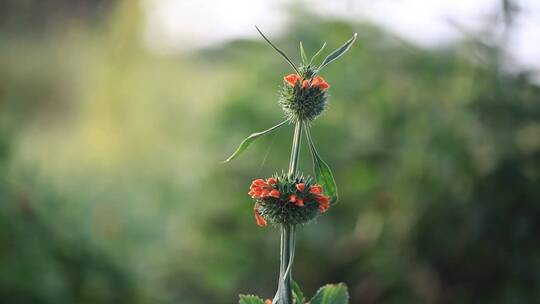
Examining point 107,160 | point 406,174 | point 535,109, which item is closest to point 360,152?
point 406,174

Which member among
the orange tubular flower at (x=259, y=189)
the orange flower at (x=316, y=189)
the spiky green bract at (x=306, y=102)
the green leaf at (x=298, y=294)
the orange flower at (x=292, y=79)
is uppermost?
the orange flower at (x=292, y=79)

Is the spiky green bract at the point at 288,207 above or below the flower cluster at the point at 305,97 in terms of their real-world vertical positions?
below

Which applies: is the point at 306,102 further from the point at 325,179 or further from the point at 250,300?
the point at 250,300

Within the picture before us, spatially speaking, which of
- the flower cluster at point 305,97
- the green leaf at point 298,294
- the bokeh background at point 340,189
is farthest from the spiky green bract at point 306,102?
the bokeh background at point 340,189

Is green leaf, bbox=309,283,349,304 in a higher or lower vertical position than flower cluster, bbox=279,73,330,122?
lower

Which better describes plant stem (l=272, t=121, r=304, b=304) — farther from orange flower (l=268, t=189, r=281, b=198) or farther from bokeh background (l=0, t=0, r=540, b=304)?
bokeh background (l=0, t=0, r=540, b=304)

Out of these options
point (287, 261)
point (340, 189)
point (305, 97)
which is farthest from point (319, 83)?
point (340, 189)

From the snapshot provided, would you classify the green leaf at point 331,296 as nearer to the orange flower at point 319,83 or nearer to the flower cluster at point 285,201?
the flower cluster at point 285,201

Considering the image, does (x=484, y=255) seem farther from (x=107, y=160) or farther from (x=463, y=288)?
(x=107, y=160)

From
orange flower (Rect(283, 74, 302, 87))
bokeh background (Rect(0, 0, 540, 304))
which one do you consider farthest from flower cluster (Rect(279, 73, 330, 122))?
bokeh background (Rect(0, 0, 540, 304))
